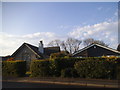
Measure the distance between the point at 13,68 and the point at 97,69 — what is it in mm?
9017

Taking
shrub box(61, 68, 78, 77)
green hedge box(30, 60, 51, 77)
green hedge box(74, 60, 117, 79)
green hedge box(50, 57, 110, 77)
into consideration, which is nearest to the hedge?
green hedge box(50, 57, 110, 77)

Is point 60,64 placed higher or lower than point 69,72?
higher

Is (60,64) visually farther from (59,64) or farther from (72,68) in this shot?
(72,68)

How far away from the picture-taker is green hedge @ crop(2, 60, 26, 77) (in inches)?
539

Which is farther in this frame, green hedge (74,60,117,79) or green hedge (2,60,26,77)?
green hedge (2,60,26,77)

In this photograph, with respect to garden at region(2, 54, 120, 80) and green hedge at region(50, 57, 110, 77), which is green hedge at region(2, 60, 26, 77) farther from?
green hedge at region(50, 57, 110, 77)

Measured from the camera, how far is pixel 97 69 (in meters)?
11.0

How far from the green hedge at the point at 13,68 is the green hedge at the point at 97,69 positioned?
A: 6.53 m

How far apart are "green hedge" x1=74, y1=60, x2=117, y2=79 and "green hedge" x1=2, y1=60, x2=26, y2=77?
6525mm

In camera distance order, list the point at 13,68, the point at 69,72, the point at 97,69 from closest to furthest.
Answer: the point at 97,69
the point at 69,72
the point at 13,68

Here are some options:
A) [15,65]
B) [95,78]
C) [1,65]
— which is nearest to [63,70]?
[95,78]

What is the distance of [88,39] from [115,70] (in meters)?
46.5

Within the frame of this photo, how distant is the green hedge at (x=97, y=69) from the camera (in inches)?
422

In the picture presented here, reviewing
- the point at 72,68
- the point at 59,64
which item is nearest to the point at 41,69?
the point at 59,64
